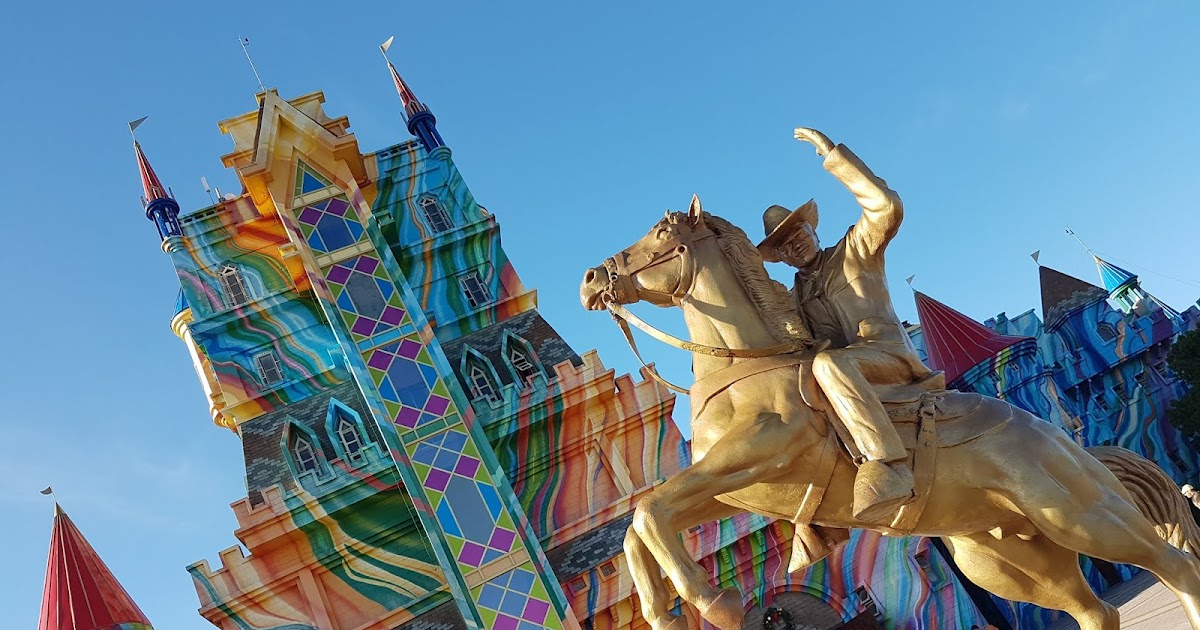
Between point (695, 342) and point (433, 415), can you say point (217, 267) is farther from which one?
point (695, 342)

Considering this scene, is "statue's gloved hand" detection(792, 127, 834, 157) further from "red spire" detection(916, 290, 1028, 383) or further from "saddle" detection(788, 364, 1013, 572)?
"red spire" detection(916, 290, 1028, 383)

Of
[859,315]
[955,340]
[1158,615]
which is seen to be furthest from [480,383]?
[859,315]

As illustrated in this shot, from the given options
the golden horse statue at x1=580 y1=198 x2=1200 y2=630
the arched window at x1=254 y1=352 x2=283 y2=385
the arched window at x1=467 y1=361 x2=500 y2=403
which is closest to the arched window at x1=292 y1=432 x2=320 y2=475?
the arched window at x1=254 y1=352 x2=283 y2=385

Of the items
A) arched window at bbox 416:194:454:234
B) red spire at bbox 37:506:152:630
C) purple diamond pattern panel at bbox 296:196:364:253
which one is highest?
arched window at bbox 416:194:454:234

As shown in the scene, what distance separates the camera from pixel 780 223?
17.1ft

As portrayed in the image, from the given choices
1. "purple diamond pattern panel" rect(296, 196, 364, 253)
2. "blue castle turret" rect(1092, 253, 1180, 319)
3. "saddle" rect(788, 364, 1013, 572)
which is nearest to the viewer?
"saddle" rect(788, 364, 1013, 572)

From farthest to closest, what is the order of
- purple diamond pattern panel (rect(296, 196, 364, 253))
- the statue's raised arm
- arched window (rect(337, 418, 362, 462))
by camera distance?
1. arched window (rect(337, 418, 362, 462))
2. purple diamond pattern panel (rect(296, 196, 364, 253))
3. the statue's raised arm

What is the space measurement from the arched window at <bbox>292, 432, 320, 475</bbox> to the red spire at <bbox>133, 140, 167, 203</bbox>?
6347mm

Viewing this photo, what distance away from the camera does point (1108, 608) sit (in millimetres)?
5184

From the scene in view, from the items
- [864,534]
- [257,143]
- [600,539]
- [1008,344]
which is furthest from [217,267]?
[1008,344]

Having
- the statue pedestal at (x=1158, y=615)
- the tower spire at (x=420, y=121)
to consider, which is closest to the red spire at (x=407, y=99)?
the tower spire at (x=420, y=121)

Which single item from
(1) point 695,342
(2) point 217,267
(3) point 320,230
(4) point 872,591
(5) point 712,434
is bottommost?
(4) point 872,591

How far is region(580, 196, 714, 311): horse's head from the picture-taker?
5.04 meters

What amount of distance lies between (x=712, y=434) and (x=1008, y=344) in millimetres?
21156
